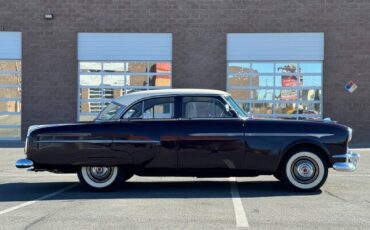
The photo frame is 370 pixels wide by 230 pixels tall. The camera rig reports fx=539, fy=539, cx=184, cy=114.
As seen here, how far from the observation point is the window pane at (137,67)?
2023 cm

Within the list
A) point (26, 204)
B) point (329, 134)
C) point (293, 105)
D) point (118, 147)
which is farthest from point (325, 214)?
point (293, 105)

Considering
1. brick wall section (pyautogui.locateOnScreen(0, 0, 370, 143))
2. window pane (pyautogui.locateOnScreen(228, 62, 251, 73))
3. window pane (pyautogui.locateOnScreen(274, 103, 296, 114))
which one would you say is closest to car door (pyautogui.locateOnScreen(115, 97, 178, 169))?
brick wall section (pyautogui.locateOnScreen(0, 0, 370, 143))

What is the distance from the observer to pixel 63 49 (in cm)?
2014

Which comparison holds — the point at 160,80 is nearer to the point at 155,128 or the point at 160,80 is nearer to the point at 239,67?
the point at 239,67

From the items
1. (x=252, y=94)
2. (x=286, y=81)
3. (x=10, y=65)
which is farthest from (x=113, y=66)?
(x=286, y=81)

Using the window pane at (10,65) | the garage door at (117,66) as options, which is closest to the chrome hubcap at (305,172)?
the garage door at (117,66)

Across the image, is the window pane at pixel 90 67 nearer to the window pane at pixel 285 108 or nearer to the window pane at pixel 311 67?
the window pane at pixel 285 108

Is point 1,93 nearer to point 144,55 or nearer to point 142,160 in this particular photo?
point 144,55

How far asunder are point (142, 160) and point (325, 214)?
3.13m

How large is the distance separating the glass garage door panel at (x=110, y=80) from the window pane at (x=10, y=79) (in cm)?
245

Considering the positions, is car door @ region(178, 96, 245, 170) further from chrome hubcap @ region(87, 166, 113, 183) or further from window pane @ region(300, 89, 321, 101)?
window pane @ region(300, 89, 321, 101)

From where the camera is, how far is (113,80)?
800 inches

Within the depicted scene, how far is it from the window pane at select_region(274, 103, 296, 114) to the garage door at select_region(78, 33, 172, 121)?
4066 millimetres

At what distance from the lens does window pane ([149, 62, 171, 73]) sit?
20.0 m
